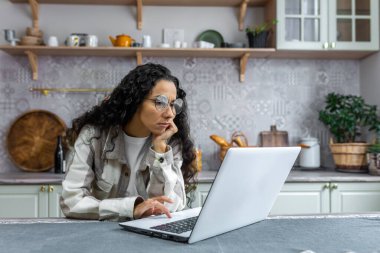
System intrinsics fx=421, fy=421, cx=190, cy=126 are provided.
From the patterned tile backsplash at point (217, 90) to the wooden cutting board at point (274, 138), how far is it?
58 millimetres

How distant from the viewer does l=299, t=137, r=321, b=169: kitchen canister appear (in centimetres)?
310

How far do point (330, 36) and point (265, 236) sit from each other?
2.27 m

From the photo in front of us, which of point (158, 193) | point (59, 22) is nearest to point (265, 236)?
point (158, 193)

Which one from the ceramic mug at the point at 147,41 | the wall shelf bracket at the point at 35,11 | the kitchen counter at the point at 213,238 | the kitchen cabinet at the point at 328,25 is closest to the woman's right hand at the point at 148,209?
the kitchen counter at the point at 213,238

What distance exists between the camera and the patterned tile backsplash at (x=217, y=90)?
3.16 meters

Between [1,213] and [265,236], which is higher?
[265,236]

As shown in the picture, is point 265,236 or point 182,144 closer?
point 265,236

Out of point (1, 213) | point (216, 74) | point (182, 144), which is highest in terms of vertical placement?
point (216, 74)

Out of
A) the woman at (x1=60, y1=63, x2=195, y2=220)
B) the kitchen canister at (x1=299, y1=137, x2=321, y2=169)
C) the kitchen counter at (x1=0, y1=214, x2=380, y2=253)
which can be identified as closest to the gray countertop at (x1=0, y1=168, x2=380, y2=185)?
the kitchen canister at (x1=299, y1=137, x2=321, y2=169)

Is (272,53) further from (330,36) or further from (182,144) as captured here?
(182,144)

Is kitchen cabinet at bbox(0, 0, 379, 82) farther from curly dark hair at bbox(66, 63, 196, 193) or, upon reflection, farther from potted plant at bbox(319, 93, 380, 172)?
curly dark hair at bbox(66, 63, 196, 193)

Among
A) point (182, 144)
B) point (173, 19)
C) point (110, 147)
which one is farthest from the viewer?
point (173, 19)

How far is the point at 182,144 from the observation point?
5.83 ft

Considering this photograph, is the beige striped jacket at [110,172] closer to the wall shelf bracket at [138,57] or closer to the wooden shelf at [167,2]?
the wall shelf bracket at [138,57]
